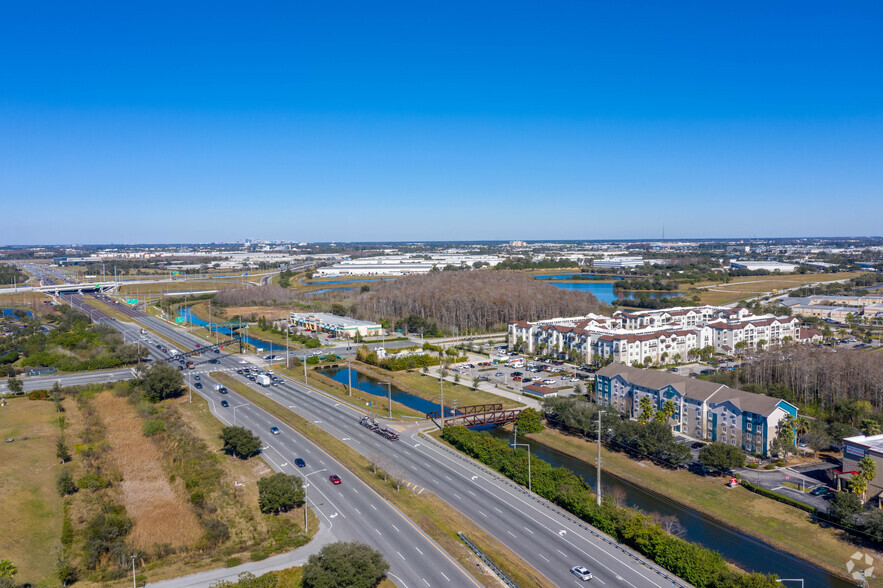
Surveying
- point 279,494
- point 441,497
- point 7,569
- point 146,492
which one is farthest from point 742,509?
point 7,569

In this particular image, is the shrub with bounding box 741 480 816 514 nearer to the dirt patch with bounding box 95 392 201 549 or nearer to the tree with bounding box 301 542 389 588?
the tree with bounding box 301 542 389 588

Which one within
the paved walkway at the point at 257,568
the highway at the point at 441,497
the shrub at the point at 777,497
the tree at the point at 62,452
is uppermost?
the tree at the point at 62,452

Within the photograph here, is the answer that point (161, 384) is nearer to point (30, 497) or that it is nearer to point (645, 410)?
point (30, 497)

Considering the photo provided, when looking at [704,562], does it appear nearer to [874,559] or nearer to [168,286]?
[874,559]

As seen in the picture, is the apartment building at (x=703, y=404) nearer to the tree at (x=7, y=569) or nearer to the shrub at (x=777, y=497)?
the shrub at (x=777, y=497)

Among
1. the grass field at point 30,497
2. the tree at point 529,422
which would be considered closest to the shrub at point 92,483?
the grass field at point 30,497

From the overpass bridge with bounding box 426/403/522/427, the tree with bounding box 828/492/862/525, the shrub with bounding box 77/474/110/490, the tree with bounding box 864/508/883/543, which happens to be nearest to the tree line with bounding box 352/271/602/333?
the overpass bridge with bounding box 426/403/522/427
